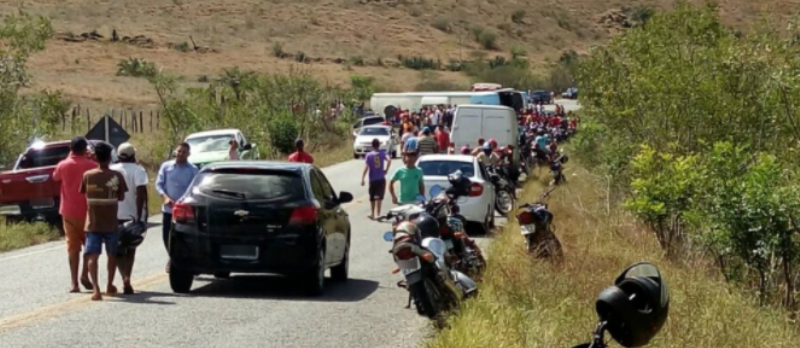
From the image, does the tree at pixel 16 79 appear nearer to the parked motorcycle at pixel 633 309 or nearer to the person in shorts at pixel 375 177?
the person in shorts at pixel 375 177

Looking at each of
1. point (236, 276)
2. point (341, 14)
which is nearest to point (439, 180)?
point (236, 276)

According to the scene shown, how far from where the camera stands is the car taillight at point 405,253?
1070cm

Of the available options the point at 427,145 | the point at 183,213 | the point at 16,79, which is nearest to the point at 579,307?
the point at 183,213

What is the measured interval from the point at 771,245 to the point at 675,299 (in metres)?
2.53

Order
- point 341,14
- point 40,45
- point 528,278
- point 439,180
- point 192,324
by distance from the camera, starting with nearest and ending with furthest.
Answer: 1. point 192,324
2. point 528,278
3. point 439,180
4. point 40,45
5. point 341,14

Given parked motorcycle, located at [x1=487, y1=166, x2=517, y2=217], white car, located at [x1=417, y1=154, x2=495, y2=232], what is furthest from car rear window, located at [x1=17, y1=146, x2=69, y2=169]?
parked motorcycle, located at [x1=487, y1=166, x2=517, y2=217]

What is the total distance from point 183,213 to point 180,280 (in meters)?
0.74

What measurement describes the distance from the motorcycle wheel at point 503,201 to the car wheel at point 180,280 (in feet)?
42.8

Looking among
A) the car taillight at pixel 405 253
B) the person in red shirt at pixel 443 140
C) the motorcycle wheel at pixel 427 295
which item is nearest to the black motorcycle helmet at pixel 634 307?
the car taillight at pixel 405 253

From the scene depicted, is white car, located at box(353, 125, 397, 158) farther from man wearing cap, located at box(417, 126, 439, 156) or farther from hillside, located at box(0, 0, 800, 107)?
hillside, located at box(0, 0, 800, 107)

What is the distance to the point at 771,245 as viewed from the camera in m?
13.5

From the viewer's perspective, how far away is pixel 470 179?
73.2 ft

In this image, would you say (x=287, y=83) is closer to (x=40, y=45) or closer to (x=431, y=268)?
(x=40, y=45)

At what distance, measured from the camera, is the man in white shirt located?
1363 centimetres
